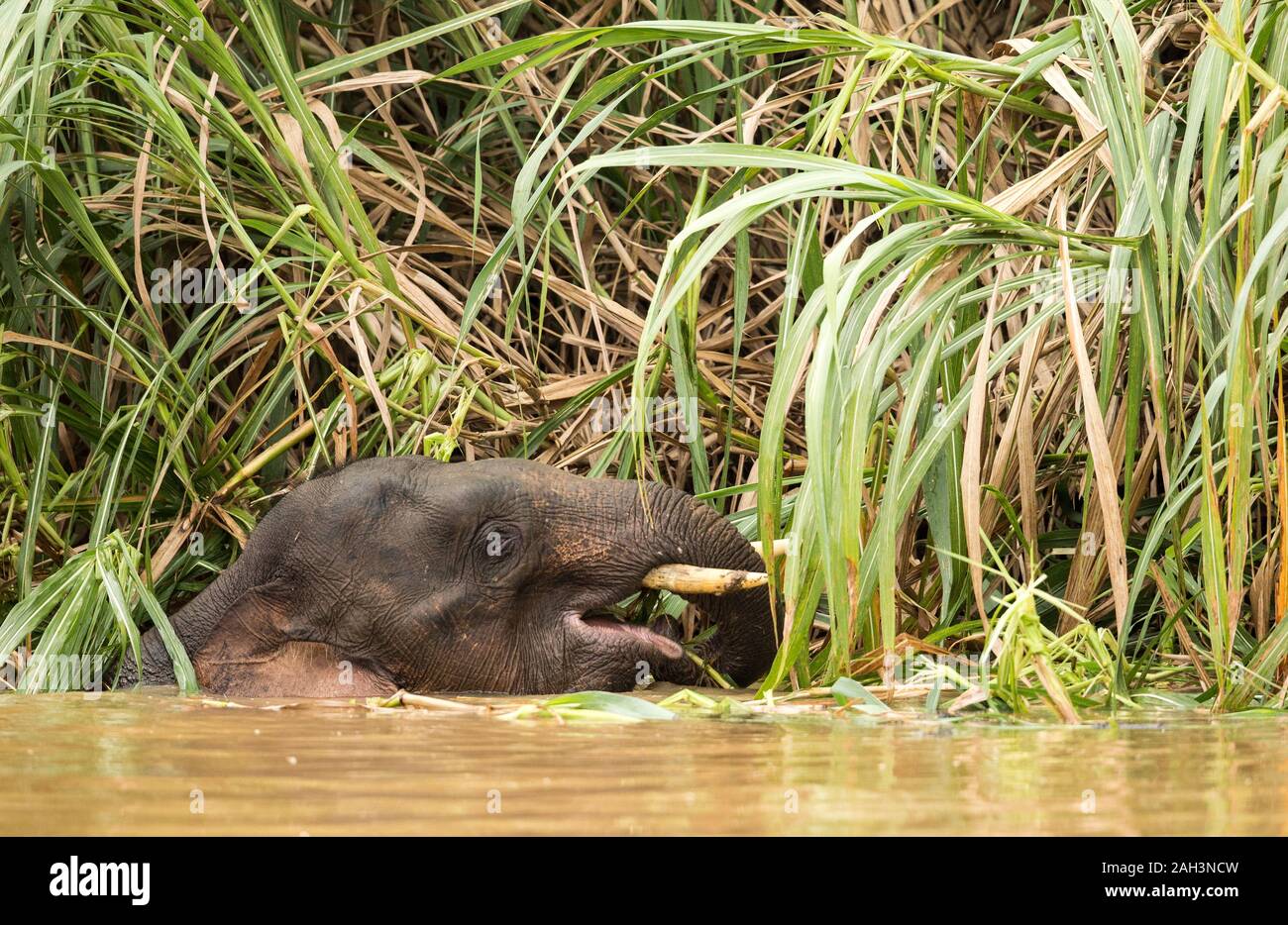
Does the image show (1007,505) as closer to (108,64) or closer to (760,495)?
(760,495)

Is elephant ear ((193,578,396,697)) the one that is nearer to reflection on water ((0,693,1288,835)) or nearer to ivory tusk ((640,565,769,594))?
ivory tusk ((640,565,769,594))

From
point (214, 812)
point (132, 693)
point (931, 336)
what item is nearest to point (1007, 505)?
point (931, 336)

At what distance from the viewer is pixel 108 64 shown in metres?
3.54

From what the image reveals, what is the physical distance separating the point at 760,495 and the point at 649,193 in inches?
96.0

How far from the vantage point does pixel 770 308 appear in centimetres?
425

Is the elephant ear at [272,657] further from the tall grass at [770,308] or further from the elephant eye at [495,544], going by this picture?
the elephant eye at [495,544]

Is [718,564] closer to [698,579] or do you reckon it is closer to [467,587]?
[698,579]

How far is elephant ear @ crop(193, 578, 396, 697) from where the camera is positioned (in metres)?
3.12

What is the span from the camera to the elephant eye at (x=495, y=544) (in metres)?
3.12

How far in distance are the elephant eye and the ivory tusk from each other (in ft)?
0.82

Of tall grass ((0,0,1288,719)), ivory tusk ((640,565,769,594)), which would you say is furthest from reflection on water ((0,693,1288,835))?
ivory tusk ((640,565,769,594))

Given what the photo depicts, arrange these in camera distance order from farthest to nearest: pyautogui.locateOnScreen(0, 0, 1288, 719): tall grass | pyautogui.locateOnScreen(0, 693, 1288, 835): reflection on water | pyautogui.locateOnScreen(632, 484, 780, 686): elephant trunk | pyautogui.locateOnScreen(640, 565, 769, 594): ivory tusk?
pyautogui.locateOnScreen(632, 484, 780, 686): elephant trunk < pyautogui.locateOnScreen(640, 565, 769, 594): ivory tusk < pyautogui.locateOnScreen(0, 0, 1288, 719): tall grass < pyautogui.locateOnScreen(0, 693, 1288, 835): reflection on water

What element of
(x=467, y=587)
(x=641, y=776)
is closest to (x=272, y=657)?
(x=467, y=587)

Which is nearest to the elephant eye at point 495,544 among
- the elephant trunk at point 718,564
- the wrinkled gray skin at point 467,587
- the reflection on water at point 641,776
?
the wrinkled gray skin at point 467,587
